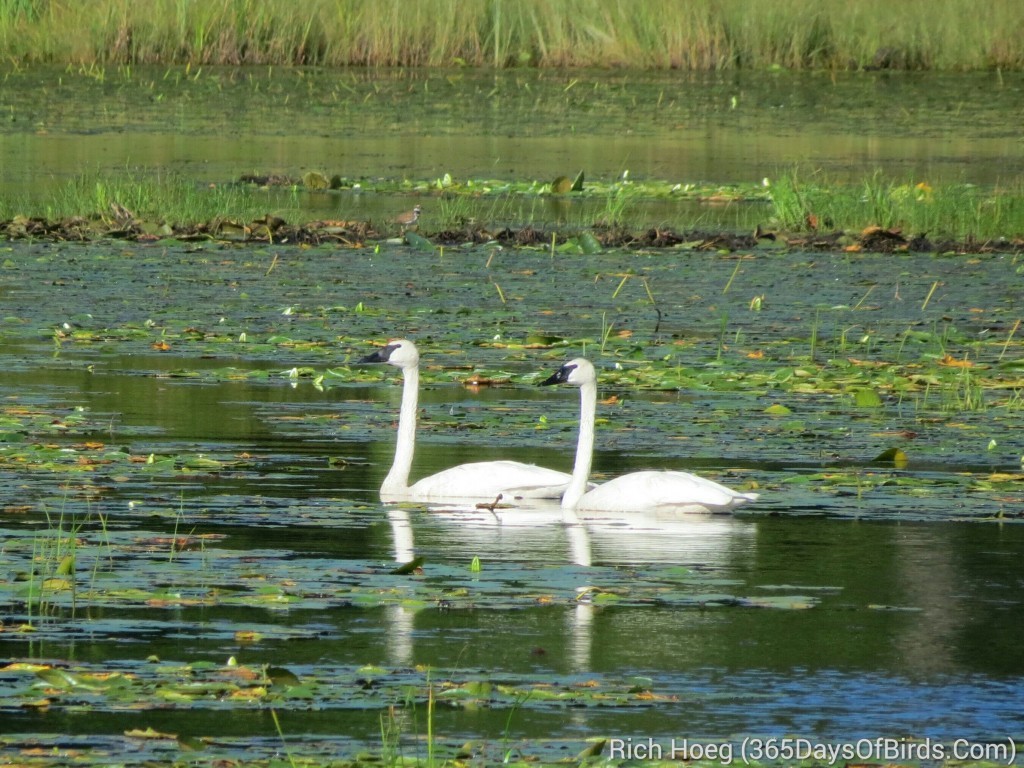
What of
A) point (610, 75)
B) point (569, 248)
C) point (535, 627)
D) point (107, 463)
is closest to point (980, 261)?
point (569, 248)

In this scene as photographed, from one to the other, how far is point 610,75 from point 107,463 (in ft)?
78.9

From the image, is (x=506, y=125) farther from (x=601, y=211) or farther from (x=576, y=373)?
(x=576, y=373)

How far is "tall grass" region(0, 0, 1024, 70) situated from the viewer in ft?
105

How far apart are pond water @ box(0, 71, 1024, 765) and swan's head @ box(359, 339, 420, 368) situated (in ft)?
1.43

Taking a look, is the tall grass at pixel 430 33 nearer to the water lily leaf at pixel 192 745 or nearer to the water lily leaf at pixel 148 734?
the water lily leaf at pixel 148 734

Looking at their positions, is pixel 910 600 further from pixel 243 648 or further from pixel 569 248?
pixel 569 248

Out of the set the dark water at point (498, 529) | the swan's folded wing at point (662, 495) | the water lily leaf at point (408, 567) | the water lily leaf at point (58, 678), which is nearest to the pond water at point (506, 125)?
the dark water at point (498, 529)

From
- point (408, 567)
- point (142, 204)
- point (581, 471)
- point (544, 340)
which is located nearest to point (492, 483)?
point (581, 471)

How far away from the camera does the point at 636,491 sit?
827 centimetres

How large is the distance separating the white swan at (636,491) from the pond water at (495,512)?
0.34 ft

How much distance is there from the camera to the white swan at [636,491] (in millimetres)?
8038

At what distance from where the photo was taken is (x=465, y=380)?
11344 millimetres

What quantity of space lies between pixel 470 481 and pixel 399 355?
1.16 m

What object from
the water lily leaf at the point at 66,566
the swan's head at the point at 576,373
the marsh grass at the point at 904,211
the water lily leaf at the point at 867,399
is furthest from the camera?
the marsh grass at the point at 904,211
